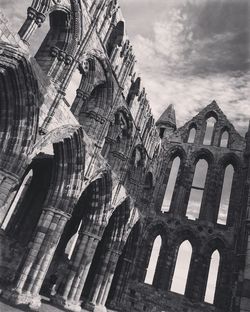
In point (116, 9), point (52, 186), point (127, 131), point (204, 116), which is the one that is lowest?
point (52, 186)

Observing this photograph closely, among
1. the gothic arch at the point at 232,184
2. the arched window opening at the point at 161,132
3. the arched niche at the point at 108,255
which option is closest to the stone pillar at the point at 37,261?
the arched niche at the point at 108,255

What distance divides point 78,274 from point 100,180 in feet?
13.2

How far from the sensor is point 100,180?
13688 millimetres

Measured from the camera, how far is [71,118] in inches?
428

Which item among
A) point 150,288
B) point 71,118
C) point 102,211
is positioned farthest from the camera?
point 150,288

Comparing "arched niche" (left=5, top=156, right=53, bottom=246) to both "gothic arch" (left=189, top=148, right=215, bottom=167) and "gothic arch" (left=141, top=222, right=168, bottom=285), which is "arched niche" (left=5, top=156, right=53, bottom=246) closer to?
"gothic arch" (left=141, top=222, right=168, bottom=285)

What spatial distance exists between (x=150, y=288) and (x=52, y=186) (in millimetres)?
9788

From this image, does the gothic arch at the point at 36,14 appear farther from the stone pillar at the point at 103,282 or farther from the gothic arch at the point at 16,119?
the stone pillar at the point at 103,282

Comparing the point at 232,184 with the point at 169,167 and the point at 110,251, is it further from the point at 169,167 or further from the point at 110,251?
the point at 110,251

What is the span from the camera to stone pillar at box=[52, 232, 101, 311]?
1198cm

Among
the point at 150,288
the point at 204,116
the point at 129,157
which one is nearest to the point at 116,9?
the point at 129,157

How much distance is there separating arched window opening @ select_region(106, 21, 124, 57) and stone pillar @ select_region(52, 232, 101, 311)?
28.0 feet

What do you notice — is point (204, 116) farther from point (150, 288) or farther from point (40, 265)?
point (40, 265)

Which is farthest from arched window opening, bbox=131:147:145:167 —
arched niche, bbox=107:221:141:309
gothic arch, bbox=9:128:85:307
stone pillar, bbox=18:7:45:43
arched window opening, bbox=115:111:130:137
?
stone pillar, bbox=18:7:45:43
